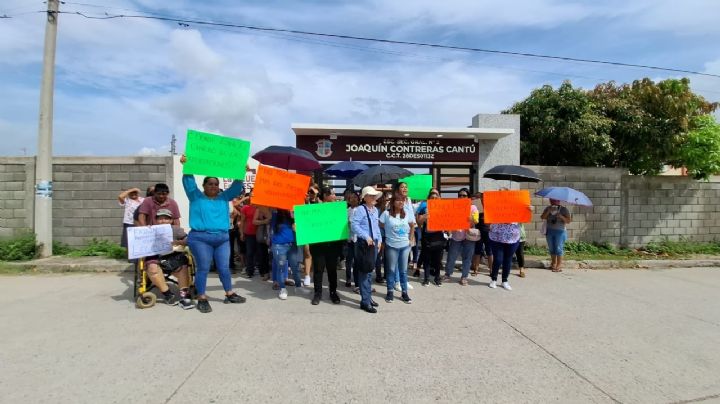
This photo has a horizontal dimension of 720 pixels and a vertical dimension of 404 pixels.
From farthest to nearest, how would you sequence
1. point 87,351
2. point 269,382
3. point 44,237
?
point 44,237 → point 87,351 → point 269,382

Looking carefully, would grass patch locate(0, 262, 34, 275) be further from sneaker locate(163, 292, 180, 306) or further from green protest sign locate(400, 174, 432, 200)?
green protest sign locate(400, 174, 432, 200)

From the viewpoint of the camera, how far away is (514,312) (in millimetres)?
5504

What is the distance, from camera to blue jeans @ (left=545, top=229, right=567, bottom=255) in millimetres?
8398

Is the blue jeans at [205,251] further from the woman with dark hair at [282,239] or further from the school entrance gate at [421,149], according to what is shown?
the school entrance gate at [421,149]

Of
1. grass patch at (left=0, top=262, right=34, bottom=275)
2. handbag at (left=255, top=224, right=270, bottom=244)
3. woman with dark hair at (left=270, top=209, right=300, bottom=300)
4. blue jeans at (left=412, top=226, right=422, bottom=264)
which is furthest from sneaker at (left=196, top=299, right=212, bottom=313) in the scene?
grass patch at (left=0, top=262, right=34, bottom=275)

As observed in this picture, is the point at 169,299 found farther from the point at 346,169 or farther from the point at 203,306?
the point at 346,169

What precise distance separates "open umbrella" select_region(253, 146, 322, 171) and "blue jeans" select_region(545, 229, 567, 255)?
4953mm

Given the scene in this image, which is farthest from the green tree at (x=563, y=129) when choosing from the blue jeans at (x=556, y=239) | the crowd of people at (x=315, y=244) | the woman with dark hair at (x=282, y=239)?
the woman with dark hair at (x=282, y=239)

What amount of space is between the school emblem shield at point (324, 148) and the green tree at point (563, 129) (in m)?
5.40

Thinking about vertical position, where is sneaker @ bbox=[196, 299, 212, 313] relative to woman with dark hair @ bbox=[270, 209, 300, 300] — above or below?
below

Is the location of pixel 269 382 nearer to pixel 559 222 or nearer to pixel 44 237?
pixel 559 222

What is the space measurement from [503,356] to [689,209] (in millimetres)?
10370

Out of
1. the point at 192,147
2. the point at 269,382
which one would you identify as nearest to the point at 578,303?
the point at 269,382

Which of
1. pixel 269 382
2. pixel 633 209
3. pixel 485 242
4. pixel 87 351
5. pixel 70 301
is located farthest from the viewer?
pixel 633 209
